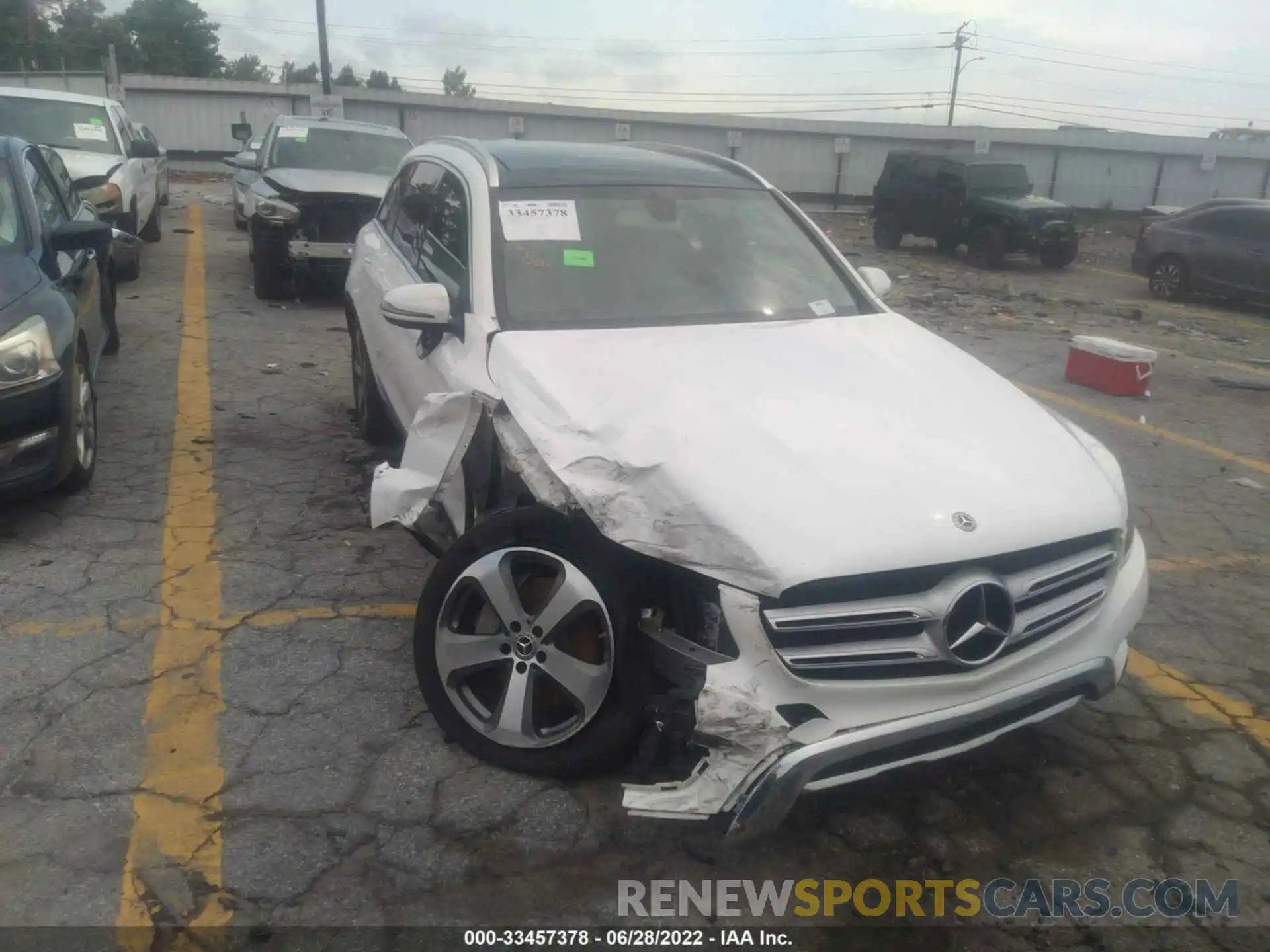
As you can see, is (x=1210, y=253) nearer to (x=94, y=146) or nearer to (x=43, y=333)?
(x=94, y=146)

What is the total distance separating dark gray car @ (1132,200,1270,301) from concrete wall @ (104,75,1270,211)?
51.6 ft

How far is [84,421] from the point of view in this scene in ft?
17.0

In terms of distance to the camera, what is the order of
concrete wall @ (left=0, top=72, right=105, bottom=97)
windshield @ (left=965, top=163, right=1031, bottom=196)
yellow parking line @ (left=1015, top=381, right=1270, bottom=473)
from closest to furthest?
1. yellow parking line @ (left=1015, top=381, right=1270, bottom=473)
2. windshield @ (left=965, top=163, right=1031, bottom=196)
3. concrete wall @ (left=0, top=72, right=105, bottom=97)

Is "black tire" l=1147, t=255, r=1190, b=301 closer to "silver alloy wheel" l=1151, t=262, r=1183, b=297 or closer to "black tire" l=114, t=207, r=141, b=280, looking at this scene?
"silver alloy wheel" l=1151, t=262, r=1183, b=297

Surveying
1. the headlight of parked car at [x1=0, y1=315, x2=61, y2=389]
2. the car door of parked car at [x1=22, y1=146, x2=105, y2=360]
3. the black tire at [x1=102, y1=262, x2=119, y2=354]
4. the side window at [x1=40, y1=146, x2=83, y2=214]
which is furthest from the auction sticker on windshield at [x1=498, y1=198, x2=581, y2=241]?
the black tire at [x1=102, y1=262, x2=119, y2=354]

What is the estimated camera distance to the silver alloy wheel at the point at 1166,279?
1557 cm

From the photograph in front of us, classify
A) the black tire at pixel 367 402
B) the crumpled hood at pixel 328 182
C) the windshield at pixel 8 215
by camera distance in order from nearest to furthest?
the windshield at pixel 8 215
the black tire at pixel 367 402
the crumpled hood at pixel 328 182

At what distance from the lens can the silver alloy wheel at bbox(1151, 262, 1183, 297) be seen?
51.1 ft

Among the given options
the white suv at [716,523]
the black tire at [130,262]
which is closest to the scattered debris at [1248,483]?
the white suv at [716,523]

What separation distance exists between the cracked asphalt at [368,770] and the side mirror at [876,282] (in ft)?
5.86

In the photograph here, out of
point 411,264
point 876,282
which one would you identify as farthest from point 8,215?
point 876,282

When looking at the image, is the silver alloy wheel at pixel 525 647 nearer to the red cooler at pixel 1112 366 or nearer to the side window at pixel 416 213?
the side window at pixel 416 213

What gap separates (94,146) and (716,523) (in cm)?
1097

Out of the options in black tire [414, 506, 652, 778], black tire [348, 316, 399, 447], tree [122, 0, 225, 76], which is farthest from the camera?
tree [122, 0, 225, 76]
